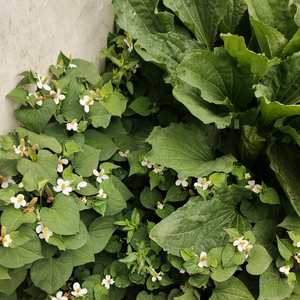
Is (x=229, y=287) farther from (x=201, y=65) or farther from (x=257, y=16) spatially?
(x=257, y=16)

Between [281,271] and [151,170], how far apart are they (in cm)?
64

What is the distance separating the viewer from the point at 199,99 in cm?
125

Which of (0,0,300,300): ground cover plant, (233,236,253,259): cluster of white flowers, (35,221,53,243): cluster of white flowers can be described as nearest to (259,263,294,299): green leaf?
(0,0,300,300): ground cover plant

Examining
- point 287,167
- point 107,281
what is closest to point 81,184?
point 107,281

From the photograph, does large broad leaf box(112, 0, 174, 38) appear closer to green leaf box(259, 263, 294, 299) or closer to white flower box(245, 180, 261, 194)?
white flower box(245, 180, 261, 194)

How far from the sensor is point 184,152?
1.21 m

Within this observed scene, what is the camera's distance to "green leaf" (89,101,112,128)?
1.18m

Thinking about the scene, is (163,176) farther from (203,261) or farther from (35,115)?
(35,115)

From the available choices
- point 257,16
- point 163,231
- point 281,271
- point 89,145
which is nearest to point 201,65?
point 257,16

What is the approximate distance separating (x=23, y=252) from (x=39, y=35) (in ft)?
2.66

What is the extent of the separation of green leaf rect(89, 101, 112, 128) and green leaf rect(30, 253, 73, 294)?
0.55m

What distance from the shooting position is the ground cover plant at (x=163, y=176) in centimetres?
97

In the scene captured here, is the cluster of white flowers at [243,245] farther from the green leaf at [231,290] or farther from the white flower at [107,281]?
the white flower at [107,281]

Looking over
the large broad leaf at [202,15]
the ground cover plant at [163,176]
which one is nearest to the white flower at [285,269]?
the ground cover plant at [163,176]
